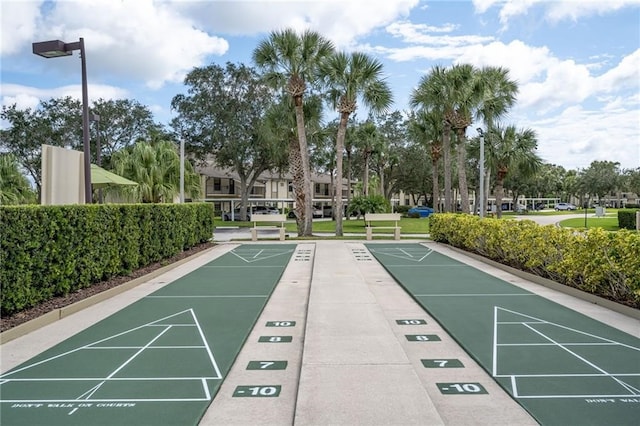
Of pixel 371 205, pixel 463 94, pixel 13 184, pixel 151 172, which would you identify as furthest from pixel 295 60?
pixel 13 184

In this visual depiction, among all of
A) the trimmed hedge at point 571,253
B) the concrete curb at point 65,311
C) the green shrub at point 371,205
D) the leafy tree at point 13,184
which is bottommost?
the concrete curb at point 65,311

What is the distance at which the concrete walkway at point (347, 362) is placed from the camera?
3.43m

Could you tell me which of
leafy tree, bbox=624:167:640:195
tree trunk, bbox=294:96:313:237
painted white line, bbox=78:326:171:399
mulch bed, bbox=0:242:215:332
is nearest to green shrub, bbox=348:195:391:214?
tree trunk, bbox=294:96:313:237

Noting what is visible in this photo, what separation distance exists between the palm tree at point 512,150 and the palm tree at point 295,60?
50.8 feet

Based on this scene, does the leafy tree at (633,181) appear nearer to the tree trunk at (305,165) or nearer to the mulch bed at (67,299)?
the tree trunk at (305,165)

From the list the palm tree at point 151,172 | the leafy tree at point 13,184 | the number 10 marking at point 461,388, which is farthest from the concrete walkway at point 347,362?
the palm tree at point 151,172

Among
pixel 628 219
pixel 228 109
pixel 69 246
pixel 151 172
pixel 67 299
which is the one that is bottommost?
pixel 67 299

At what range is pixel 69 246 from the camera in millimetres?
7109

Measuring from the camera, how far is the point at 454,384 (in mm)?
4086

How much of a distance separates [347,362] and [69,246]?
201 inches

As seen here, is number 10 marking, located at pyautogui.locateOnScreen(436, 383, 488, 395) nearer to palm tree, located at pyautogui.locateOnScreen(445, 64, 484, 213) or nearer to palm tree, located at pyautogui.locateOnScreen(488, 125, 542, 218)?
palm tree, located at pyautogui.locateOnScreen(445, 64, 484, 213)

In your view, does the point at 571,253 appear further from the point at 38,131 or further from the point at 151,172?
the point at 38,131

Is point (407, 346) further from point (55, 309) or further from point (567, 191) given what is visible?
point (567, 191)

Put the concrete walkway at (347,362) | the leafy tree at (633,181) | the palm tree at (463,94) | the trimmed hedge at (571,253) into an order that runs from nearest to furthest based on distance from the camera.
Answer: the concrete walkway at (347,362) < the trimmed hedge at (571,253) < the palm tree at (463,94) < the leafy tree at (633,181)
